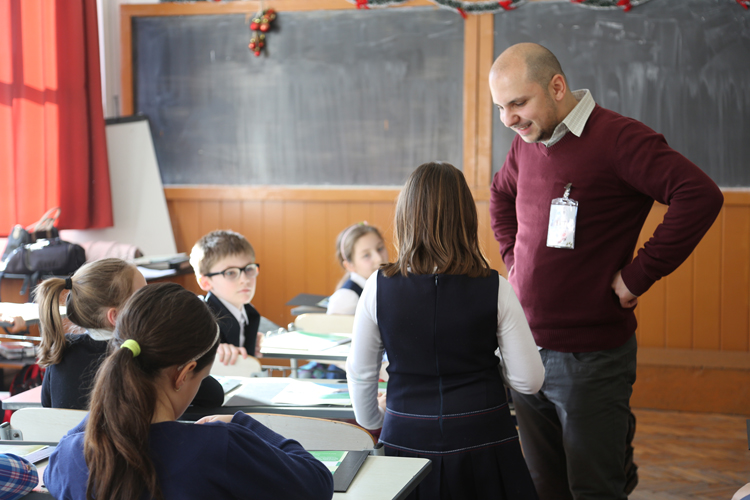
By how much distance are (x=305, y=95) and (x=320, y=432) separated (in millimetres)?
3243

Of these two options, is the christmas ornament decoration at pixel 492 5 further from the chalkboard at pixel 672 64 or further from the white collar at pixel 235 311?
the white collar at pixel 235 311

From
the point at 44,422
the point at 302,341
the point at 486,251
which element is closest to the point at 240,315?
the point at 302,341

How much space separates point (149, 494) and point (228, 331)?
5.20ft

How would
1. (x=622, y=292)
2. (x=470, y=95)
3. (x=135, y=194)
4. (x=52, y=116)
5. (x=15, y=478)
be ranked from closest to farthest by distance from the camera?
(x=15, y=478), (x=622, y=292), (x=52, y=116), (x=470, y=95), (x=135, y=194)

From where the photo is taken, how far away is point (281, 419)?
1475 mm

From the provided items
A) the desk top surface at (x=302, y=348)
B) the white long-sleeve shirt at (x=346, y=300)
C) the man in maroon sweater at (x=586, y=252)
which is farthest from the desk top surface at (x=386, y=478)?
the white long-sleeve shirt at (x=346, y=300)

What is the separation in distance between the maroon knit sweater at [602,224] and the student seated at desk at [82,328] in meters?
0.97

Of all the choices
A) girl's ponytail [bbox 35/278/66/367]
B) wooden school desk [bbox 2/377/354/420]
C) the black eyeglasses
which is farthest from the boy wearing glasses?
girl's ponytail [bbox 35/278/66/367]

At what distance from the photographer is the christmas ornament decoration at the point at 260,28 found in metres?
4.29

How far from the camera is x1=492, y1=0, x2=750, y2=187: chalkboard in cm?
380

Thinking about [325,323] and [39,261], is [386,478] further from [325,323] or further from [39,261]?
[39,261]

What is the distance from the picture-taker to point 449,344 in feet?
4.78

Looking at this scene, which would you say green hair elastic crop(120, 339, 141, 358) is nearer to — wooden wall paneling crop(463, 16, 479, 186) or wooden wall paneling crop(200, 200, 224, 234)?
wooden wall paneling crop(463, 16, 479, 186)

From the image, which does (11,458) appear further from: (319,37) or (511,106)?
(319,37)
